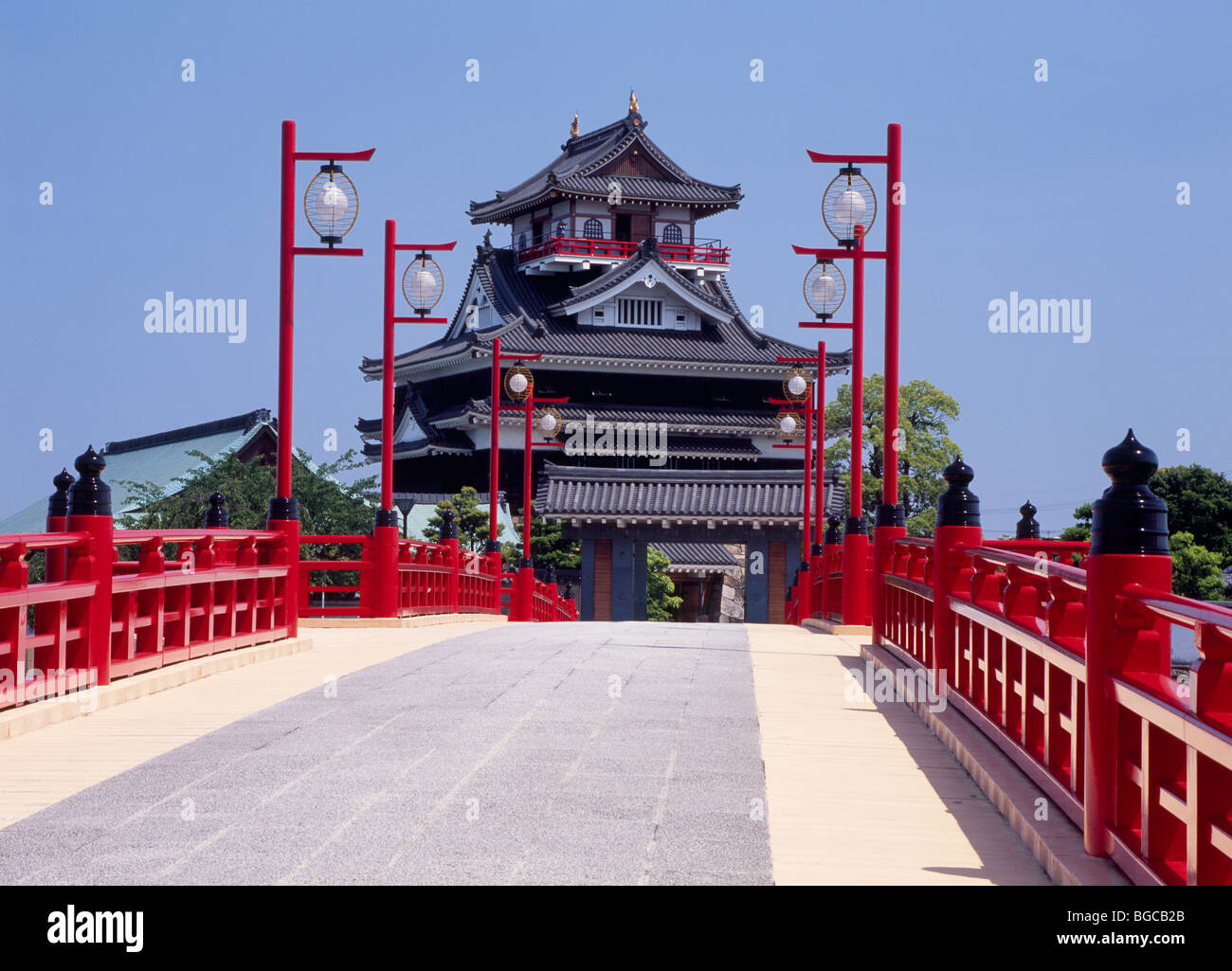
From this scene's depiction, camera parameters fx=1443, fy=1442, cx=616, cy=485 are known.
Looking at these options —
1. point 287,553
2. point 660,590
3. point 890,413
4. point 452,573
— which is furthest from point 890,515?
point 660,590

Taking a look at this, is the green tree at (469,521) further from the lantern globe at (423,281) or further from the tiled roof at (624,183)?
the lantern globe at (423,281)

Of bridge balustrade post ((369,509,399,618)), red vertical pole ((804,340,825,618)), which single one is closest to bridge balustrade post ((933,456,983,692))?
bridge balustrade post ((369,509,399,618))

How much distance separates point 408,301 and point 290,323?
6104mm

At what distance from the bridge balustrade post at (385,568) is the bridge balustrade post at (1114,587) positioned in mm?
13738

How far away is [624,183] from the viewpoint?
57.0m

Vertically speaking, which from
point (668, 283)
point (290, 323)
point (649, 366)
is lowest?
point (290, 323)

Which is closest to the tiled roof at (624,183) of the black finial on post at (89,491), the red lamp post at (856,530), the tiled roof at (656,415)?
the tiled roof at (656,415)

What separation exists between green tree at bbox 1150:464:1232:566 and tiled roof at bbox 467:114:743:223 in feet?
69.1

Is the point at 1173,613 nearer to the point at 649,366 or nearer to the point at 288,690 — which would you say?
the point at 288,690

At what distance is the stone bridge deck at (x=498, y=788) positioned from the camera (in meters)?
5.32

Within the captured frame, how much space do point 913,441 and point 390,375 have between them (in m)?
34.4

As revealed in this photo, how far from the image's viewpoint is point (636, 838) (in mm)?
5703
